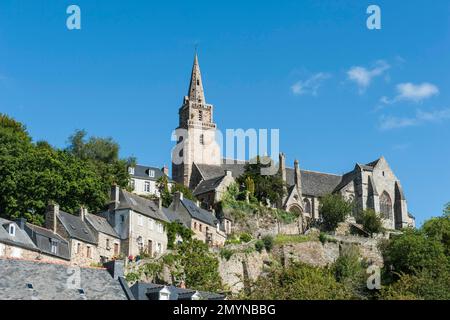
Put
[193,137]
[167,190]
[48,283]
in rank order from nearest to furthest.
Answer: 1. [48,283]
2. [167,190]
3. [193,137]

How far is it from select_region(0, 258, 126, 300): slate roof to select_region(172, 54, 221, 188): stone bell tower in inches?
1959

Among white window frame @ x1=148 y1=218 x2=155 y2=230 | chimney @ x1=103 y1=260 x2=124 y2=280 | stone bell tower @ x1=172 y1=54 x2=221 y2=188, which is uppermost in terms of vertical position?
stone bell tower @ x1=172 y1=54 x2=221 y2=188

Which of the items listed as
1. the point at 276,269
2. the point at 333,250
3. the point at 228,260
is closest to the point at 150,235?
the point at 228,260

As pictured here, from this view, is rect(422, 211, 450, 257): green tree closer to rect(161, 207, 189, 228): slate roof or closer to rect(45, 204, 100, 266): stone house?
rect(161, 207, 189, 228): slate roof

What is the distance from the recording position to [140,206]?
6062 centimetres

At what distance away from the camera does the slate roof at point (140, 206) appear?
58812 mm

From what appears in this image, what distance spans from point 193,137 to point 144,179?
11.9 m

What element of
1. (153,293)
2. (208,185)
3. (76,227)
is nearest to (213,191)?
(208,185)

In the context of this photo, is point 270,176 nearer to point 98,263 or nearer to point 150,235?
point 150,235

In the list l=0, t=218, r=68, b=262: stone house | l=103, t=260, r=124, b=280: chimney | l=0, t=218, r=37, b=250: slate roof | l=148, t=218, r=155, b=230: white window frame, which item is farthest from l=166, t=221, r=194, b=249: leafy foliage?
l=103, t=260, r=124, b=280: chimney

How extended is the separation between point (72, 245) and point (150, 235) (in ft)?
28.8

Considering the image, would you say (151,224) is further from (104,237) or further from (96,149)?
(96,149)

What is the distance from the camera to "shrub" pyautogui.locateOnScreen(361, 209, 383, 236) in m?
75.4

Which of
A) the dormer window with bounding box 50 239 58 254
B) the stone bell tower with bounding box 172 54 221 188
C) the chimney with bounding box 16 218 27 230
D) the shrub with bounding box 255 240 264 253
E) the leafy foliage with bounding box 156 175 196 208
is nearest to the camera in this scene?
the chimney with bounding box 16 218 27 230
